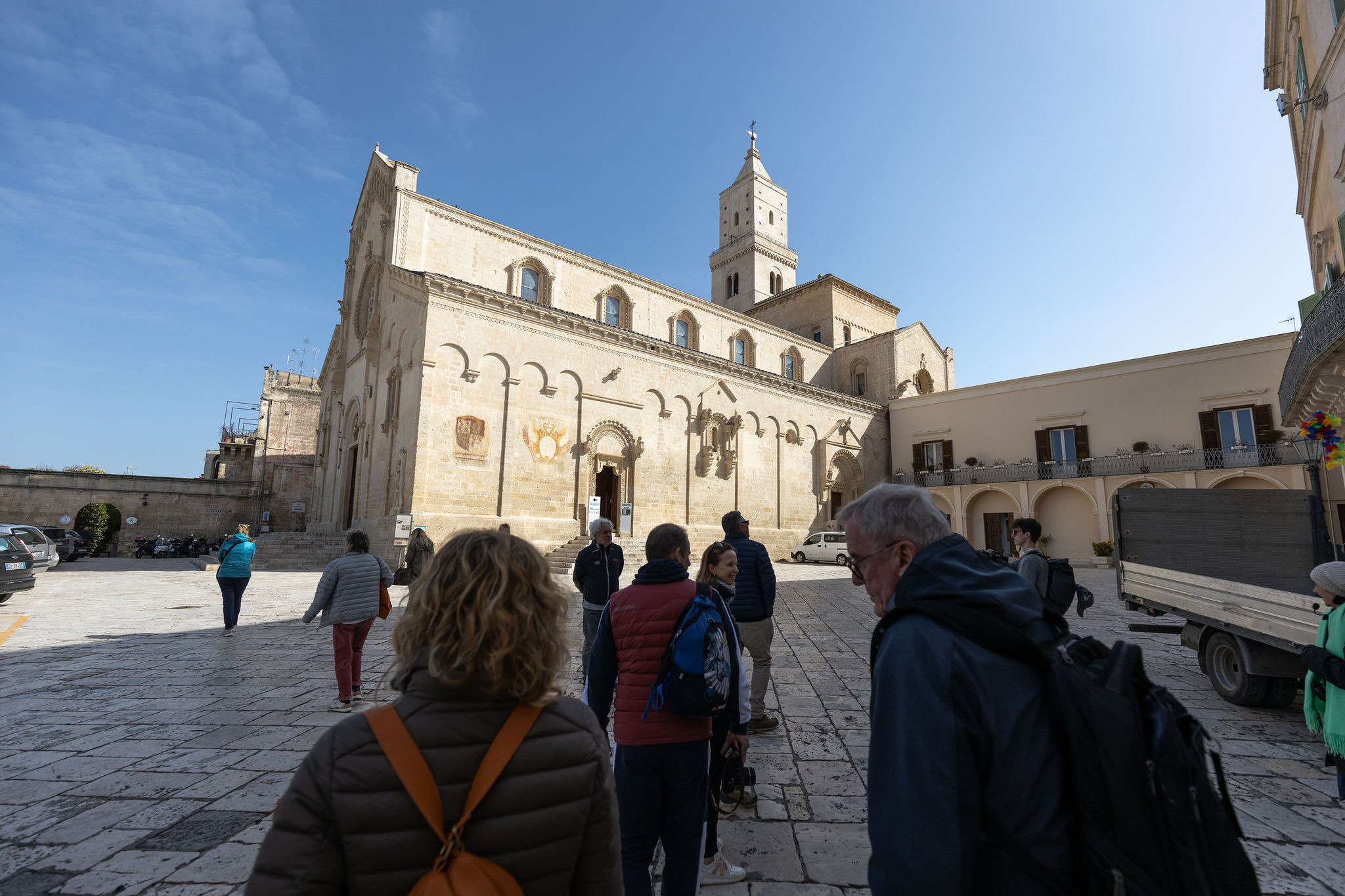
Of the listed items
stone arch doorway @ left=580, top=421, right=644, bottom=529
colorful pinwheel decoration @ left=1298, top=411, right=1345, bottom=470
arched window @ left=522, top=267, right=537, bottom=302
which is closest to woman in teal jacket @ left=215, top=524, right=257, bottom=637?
stone arch doorway @ left=580, top=421, right=644, bottom=529

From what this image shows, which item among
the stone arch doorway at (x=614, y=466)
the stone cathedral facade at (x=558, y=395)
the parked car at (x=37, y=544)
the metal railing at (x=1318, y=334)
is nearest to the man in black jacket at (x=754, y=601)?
the metal railing at (x=1318, y=334)

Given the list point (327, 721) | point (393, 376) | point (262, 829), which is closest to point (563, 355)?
point (393, 376)

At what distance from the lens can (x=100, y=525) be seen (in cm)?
2570

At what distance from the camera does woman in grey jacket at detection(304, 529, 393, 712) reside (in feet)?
17.6

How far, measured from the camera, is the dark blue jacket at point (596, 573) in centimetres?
603

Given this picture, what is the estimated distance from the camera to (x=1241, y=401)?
21.6 meters

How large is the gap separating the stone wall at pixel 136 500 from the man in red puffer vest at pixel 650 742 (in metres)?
33.5

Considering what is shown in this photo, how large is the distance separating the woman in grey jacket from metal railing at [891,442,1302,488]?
16.1m

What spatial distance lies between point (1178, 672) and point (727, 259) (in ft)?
112

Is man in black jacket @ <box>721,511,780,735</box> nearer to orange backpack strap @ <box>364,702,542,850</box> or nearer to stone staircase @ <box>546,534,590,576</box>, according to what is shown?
orange backpack strap @ <box>364,702,542,850</box>

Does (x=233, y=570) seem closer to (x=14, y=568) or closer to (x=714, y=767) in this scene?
(x=14, y=568)

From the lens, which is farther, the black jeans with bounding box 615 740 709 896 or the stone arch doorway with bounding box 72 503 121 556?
the stone arch doorway with bounding box 72 503 121 556

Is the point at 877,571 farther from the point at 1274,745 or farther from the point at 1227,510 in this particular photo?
the point at 1227,510

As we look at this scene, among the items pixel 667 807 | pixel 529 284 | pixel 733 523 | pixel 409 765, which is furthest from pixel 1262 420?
pixel 409 765
